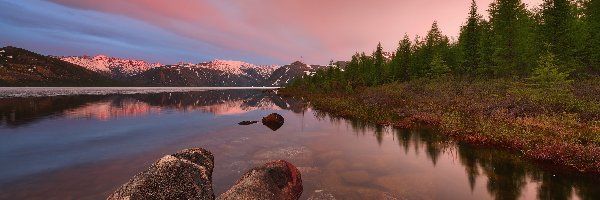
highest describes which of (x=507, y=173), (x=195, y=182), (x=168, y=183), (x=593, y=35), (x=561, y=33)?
(x=561, y=33)

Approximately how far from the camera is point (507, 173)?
1298 cm

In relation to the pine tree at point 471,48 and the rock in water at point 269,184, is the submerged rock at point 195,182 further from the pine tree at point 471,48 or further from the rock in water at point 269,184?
the pine tree at point 471,48

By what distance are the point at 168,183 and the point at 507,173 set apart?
12.9 metres

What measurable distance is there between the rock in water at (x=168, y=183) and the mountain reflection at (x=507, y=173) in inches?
375

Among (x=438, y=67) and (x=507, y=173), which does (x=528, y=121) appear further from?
(x=438, y=67)

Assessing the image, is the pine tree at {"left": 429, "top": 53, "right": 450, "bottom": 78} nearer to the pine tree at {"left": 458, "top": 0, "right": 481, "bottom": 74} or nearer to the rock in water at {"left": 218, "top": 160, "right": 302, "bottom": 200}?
the pine tree at {"left": 458, "top": 0, "right": 481, "bottom": 74}

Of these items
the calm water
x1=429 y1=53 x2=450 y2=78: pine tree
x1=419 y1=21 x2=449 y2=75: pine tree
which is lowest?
the calm water

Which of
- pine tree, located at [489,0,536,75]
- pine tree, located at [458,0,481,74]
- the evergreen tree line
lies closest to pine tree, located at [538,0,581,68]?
the evergreen tree line

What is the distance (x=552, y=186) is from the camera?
11367 mm

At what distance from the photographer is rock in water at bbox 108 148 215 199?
6.52m

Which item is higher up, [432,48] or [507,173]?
[432,48]

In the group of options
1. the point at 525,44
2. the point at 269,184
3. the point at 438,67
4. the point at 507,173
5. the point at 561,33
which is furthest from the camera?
the point at 438,67

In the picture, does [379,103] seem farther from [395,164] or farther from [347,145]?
[395,164]

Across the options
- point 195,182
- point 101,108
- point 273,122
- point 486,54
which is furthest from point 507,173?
point 101,108
